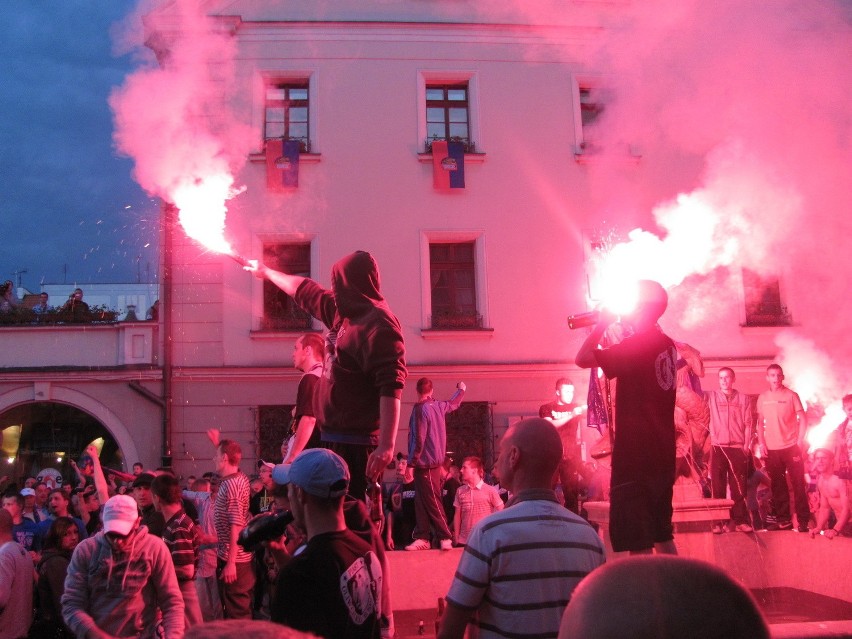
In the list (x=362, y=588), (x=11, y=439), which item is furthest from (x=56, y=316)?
(x=362, y=588)

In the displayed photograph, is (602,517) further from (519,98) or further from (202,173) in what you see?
(519,98)

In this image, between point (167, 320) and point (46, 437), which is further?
point (46, 437)

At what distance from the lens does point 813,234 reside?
52.2 ft

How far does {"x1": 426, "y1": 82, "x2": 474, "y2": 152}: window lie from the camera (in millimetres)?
14791

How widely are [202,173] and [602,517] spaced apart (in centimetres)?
833

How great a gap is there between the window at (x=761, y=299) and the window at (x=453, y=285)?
18.4 ft

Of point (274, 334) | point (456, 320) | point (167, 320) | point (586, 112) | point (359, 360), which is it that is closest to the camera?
point (359, 360)

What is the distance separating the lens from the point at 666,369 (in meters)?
4.41

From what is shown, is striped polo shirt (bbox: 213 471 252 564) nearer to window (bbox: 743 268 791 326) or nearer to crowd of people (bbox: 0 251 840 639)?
crowd of people (bbox: 0 251 840 639)

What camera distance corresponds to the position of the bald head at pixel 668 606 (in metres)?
1.13

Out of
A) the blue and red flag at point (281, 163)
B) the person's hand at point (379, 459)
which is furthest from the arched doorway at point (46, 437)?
the person's hand at point (379, 459)

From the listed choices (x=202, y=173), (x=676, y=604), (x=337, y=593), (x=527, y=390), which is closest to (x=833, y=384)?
(x=527, y=390)

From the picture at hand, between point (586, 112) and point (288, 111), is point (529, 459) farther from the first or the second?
point (586, 112)

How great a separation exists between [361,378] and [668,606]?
118 inches
